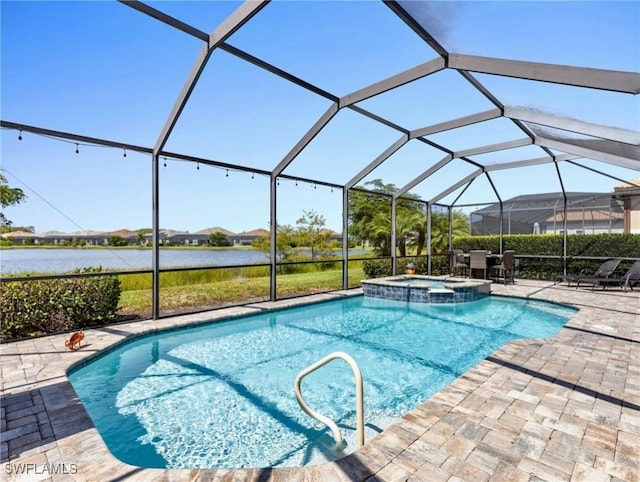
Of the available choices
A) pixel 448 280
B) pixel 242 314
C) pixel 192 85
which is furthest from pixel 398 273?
pixel 192 85

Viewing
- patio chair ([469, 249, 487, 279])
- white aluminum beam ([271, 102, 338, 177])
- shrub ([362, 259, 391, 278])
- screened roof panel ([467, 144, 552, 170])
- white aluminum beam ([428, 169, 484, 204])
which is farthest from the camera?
shrub ([362, 259, 391, 278])

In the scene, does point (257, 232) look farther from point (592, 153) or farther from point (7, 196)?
point (592, 153)

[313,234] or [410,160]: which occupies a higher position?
[410,160]

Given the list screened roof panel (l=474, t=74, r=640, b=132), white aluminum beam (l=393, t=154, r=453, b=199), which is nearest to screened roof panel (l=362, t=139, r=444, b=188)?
white aluminum beam (l=393, t=154, r=453, b=199)

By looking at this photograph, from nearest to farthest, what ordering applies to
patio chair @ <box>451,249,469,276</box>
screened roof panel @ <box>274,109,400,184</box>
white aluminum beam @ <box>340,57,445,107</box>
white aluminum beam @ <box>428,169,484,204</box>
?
1. white aluminum beam @ <box>340,57,445,107</box>
2. screened roof panel @ <box>274,109,400,184</box>
3. white aluminum beam @ <box>428,169,484,204</box>
4. patio chair @ <box>451,249,469,276</box>

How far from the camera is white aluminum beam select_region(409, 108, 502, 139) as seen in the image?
722cm

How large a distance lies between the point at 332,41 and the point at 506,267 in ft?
33.0

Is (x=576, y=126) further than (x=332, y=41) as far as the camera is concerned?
Yes

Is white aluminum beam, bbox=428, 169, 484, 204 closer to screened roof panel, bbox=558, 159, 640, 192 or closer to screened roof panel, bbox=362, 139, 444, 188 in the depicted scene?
screened roof panel, bbox=362, 139, 444, 188

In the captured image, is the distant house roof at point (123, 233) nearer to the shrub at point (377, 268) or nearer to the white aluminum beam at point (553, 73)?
the shrub at point (377, 268)

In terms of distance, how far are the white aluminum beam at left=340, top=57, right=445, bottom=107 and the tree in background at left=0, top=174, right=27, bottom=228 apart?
6.83 m

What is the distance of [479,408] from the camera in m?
3.22

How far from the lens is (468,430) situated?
2830 mm

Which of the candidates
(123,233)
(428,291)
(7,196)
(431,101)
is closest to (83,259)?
(7,196)
